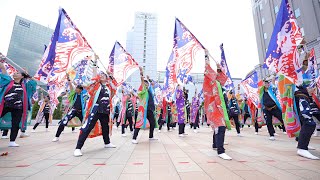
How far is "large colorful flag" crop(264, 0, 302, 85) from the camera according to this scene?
4.21m

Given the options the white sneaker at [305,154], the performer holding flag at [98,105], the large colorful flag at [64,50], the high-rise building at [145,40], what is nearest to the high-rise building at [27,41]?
the high-rise building at [145,40]

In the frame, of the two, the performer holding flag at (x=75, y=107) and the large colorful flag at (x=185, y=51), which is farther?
the performer holding flag at (x=75, y=107)

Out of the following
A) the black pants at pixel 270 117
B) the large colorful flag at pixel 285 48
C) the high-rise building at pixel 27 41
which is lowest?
the black pants at pixel 270 117

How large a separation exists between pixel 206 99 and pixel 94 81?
279 centimetres

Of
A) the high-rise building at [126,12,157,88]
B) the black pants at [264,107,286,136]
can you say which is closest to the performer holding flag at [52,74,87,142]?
the black pants at [264,107,286,136]

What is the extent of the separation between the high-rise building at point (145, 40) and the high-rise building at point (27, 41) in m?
30.0

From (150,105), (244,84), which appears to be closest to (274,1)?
(244,84)

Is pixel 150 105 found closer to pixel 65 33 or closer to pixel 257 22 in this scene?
pixel 65 33

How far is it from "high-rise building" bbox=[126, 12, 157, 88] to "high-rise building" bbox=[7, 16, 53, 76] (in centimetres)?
3001

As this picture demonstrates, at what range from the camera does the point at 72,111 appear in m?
6.77

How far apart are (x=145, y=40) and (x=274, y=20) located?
4875 cm

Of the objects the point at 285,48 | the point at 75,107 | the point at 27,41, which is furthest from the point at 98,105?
the point at 27,41

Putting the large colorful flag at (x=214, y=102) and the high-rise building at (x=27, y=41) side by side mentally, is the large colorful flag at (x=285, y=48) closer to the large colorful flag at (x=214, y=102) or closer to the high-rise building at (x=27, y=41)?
the large colorful flag at (x=214, y=102)

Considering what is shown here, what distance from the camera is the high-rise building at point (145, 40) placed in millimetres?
68438
